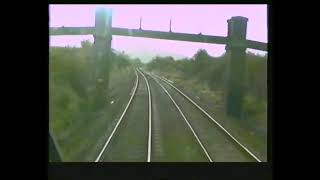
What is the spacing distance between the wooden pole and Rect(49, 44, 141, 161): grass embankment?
1.22 meters

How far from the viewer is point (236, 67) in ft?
19.1

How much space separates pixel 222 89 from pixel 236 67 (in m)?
0.32

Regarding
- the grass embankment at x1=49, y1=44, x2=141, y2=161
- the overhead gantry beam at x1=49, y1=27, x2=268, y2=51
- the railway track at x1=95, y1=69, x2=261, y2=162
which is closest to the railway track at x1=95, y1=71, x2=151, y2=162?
the railway track at x1=95, y1=69, x2=261, y2=162

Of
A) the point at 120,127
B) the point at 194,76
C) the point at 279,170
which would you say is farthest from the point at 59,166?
the point at 279,170

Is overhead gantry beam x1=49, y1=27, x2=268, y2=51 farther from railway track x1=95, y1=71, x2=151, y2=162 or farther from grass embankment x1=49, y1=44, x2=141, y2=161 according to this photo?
railway track x1=95, y1=71, x2=151, y2=162

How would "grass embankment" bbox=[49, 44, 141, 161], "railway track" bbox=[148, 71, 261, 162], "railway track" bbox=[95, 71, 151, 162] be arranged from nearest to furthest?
"grass embankment" bbox=[49, 44, 141, 161]
"railway track" bbox=[95, 71, 151, 162]
"railway track" bbox=[148, 71, 261, 162]

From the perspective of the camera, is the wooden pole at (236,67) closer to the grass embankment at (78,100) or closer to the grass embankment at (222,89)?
the grass embankment at (222,89)

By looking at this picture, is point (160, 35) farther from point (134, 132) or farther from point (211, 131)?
point (211, 131)

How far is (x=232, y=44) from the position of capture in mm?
5711

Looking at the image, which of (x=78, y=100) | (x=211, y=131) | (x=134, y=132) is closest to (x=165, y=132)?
(x=134, y=132)

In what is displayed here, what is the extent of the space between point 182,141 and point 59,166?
5.65 feet

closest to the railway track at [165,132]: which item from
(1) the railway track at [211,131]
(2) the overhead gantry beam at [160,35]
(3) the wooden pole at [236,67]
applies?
(1) the railway track at [211,131]

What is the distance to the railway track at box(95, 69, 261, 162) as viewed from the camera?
20.4 ft
